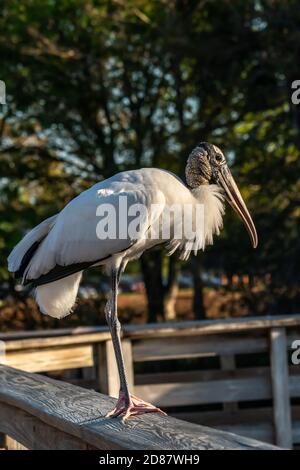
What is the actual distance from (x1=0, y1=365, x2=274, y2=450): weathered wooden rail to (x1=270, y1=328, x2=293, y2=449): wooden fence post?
2.39m

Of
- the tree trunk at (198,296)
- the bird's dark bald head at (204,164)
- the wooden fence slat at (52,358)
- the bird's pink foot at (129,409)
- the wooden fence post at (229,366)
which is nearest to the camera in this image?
the bird's pink foot at (129,409)

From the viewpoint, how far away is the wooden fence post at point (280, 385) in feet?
19.9

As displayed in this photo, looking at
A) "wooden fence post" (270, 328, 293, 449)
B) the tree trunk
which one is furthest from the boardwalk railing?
the tree trunk

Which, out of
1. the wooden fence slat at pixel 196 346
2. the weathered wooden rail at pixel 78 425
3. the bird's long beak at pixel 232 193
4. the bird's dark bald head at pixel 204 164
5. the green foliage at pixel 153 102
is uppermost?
the green foliage at pixel 153 102

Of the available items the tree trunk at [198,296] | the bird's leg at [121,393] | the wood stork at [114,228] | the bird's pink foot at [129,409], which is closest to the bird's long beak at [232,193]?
the wood stork at [114,228]

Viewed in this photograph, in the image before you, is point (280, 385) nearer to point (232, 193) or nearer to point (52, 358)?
point (52, 358)

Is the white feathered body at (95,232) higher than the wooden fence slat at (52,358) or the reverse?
higher

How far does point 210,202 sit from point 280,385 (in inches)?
97.1

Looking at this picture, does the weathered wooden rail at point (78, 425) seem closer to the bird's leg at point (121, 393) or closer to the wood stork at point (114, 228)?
the bird's leg at point (121, 393)

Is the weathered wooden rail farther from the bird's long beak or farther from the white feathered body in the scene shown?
the bird's long beak

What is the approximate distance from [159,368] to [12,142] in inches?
236

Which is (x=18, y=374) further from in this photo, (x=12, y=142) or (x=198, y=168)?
(x=12, y=142)

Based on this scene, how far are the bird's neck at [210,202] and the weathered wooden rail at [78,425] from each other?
3.35 ft

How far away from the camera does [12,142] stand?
1492cm
